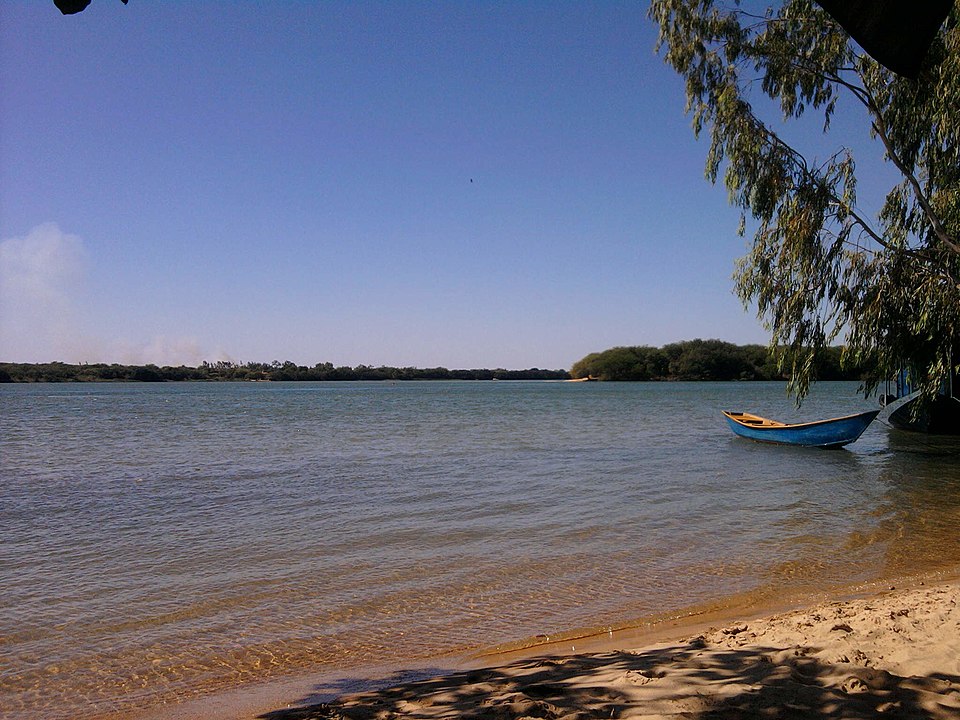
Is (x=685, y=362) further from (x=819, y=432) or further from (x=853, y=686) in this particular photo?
(x=853, y=686)

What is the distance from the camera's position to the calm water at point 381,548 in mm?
5551

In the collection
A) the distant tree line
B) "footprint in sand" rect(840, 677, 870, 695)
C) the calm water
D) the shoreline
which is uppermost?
the distant tree line

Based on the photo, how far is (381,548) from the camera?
860 centimetres

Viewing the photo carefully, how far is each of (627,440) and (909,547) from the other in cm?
1457

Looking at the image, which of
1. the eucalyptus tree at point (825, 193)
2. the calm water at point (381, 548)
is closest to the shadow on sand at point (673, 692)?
the calm water at point (381, 548)

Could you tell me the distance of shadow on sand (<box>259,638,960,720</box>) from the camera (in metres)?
3.41

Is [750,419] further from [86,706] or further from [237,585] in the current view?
[86,706]

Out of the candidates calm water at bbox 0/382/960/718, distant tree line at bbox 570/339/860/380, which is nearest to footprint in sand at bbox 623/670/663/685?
calm water at bbox 0/382/960/718

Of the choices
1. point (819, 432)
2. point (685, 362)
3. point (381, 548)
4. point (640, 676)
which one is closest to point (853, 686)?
point (640, 676)

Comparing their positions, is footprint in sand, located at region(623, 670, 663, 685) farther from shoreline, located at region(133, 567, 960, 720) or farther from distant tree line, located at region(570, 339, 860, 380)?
distant tree line, located at region(570, 339, 860, 380)

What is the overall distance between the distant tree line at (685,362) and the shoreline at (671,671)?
8717 cm

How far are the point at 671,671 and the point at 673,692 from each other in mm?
377

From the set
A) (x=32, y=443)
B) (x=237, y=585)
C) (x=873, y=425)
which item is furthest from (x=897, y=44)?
(x=873, y=425)

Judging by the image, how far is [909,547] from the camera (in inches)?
335
